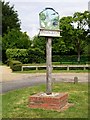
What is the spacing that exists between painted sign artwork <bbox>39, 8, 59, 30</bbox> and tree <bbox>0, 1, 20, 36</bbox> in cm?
4917

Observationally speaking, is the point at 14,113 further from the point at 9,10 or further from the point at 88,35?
the point at 9,10

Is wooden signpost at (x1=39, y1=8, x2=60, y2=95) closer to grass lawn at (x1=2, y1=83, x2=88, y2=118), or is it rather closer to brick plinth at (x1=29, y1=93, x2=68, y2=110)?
brick plinth at (x1=29, y1=93, x2=68, y2=110)

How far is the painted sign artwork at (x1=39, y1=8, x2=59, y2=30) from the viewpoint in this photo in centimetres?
1056

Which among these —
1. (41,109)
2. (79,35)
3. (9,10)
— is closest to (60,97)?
(41,109)

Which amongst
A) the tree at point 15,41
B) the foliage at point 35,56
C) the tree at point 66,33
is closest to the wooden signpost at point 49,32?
the foliage at point 35,56

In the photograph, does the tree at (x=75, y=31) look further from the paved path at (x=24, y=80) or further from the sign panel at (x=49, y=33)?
the sign panel at (x=49, y=33)

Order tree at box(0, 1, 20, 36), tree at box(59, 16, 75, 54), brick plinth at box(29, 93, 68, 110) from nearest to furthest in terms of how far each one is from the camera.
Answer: brick plinth at box(29, 93, 68, 110), tree at box(59, 16, 75, 54), tree at box(0, 1, 20, 36)

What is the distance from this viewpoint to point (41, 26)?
1059cm

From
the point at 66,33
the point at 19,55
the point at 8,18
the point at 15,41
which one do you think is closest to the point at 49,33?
the point at 19,55

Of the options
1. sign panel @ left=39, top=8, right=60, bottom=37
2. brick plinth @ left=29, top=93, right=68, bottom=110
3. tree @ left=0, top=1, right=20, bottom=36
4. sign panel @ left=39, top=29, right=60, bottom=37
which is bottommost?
brick plinth @ left=29, top=93, right=68, bottom=110

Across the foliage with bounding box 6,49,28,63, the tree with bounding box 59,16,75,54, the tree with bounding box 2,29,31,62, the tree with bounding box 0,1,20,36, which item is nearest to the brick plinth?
the foliage with bounding box 6,49,28,63

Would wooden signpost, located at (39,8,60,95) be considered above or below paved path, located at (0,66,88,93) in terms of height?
above

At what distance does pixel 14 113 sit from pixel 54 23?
3.19 meters

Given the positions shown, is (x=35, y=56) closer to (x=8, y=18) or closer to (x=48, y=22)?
(x=48, y=22)
